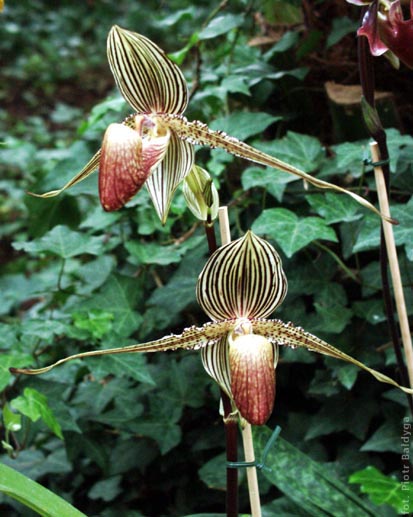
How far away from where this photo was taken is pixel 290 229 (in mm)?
1089

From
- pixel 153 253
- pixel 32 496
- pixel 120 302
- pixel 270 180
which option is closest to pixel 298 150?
pixel 270 180

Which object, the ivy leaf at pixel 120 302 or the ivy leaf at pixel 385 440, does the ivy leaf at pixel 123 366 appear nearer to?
the ivy leaf at pixel 120 302

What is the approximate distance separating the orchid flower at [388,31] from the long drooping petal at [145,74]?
0.80 ft

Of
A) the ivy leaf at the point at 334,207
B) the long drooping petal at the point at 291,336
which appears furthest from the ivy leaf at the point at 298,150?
the long drooping petal at the point at 291,336

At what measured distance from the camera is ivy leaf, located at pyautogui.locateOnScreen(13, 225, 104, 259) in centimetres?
125

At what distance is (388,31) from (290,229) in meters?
0.39

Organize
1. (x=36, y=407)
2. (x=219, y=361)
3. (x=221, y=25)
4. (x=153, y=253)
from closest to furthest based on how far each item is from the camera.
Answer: (x=219, y=361)
(x=36, y=407)
(x=153, y=253)
(x=221, y=25)

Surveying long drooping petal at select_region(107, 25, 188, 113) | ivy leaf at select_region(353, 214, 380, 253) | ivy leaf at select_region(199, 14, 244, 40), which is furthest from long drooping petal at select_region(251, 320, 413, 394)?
ivy leaf at select_region(199, 14, 244, 40)

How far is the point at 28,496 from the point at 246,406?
0.92ft

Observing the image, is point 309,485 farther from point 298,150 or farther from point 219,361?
point 298,150

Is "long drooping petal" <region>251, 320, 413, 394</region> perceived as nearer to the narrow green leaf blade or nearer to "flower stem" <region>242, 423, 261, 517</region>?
"flower stem" <region>242, 423, 261, 517</region>

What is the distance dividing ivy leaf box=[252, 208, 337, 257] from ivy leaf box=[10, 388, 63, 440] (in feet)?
1.45

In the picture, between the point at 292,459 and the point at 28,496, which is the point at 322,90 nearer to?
the point at 292,459

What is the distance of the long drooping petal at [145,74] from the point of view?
2.33 ft
